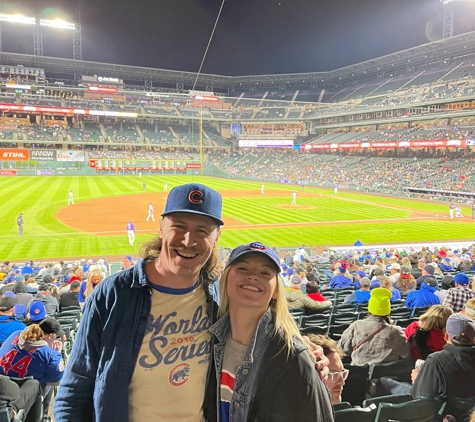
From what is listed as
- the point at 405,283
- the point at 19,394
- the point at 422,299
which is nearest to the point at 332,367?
the point at 19,394

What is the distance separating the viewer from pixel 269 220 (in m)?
27.0

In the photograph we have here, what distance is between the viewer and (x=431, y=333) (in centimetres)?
481

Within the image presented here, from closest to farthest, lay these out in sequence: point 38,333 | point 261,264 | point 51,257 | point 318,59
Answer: point 261,264 < point 38,333 < point 51,257 < point 318,59

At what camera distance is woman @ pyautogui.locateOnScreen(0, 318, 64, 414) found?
4.00 m

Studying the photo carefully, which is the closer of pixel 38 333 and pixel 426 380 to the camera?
pixel 426 380

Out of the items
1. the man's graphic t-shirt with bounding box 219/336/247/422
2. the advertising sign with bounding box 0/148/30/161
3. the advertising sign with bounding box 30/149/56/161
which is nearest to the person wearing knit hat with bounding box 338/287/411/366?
the man's graphic t-shirt with bounding box 219/336/247/422

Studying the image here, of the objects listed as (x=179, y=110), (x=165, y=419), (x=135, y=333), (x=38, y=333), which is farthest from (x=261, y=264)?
(x=179, y=110)

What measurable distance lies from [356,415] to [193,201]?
2.29 m

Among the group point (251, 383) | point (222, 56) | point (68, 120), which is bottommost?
point (251, 383)

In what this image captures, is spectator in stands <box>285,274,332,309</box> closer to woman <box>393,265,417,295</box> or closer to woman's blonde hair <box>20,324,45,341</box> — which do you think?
woman <box>393,265,417,295</box>

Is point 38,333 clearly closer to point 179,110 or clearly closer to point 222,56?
point 179,110

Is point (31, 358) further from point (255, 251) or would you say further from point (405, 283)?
point (405, 283)

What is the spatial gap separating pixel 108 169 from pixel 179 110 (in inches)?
863

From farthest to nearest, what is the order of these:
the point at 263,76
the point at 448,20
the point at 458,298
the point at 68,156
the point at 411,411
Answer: the point at 263,76, the point at 448,20, the point at 68,156, the point at 458,298, the point at 411,411
